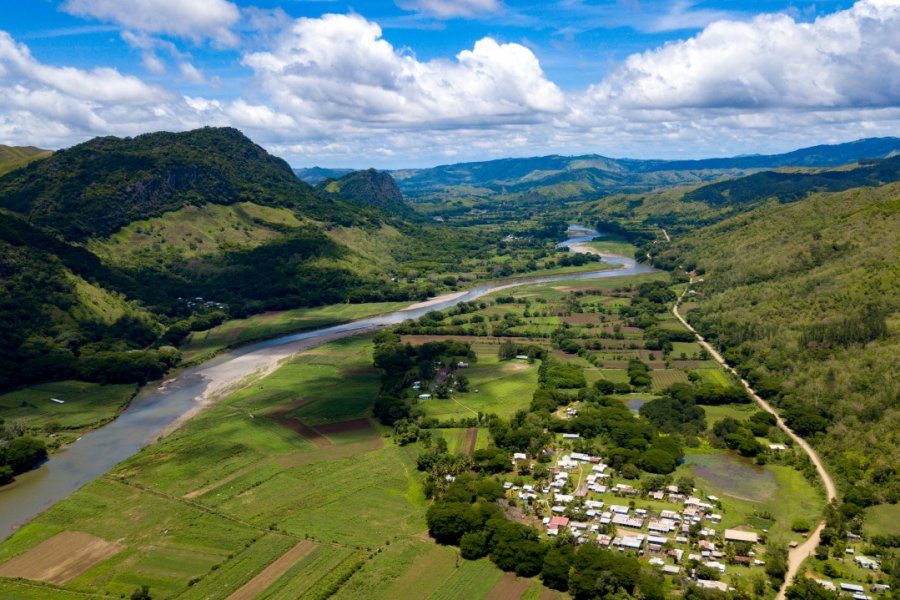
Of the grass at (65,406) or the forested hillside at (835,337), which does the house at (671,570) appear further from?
the grass at (65,406)

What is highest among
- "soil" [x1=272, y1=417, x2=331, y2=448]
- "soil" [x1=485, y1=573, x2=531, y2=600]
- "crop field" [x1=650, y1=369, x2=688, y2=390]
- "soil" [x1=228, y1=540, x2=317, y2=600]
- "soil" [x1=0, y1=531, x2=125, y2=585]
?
"soil" [x1=0, y1=531, x2=125, y2=585]

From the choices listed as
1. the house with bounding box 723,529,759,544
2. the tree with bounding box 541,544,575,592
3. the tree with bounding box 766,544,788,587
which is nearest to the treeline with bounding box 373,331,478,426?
the tree with bounding box 541,544,575,592

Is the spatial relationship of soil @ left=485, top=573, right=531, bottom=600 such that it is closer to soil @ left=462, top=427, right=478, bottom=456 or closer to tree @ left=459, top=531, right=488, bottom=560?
tree @ left=459, top=531, right=488, bottom=560

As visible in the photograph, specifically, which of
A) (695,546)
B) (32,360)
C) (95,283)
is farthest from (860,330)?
(95,283)

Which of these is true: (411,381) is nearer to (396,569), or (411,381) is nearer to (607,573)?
(396,569)

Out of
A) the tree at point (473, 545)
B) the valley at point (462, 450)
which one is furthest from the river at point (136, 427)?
the tree at point (473, 545)
